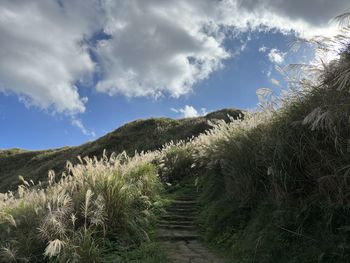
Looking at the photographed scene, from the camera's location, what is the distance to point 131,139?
37.3m

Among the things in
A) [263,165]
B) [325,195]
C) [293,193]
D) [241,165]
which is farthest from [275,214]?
[241,165]

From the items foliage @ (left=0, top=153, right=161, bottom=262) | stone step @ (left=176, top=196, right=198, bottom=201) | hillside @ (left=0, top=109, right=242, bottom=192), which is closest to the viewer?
foliage @ (left=0, top=153, right=161, bottom=262)

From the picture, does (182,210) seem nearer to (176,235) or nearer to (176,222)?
(176,222)

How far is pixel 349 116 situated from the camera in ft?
15.2

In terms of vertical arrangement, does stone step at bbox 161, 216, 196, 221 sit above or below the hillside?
below

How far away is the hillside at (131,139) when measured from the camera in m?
33.8

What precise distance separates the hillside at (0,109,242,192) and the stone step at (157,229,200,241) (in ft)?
77.3

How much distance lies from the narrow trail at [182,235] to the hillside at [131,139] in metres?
21.9

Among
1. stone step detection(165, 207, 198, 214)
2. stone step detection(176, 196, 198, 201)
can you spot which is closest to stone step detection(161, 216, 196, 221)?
stone step detection(165, 207, 198, 214)

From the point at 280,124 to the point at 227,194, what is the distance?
2337 millimetres

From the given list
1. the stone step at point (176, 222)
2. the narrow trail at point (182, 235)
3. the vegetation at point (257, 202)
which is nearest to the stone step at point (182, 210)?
the narrow trail at point (182, 235)

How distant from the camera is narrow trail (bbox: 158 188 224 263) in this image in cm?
642

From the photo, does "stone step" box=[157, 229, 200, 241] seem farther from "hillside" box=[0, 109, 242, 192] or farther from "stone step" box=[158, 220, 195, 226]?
→ "hillside" box=[0, 109, 242, 192]

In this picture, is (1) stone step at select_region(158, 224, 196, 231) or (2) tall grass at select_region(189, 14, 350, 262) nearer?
(2) tall grass at select_region(189, 14, 350, 262)
